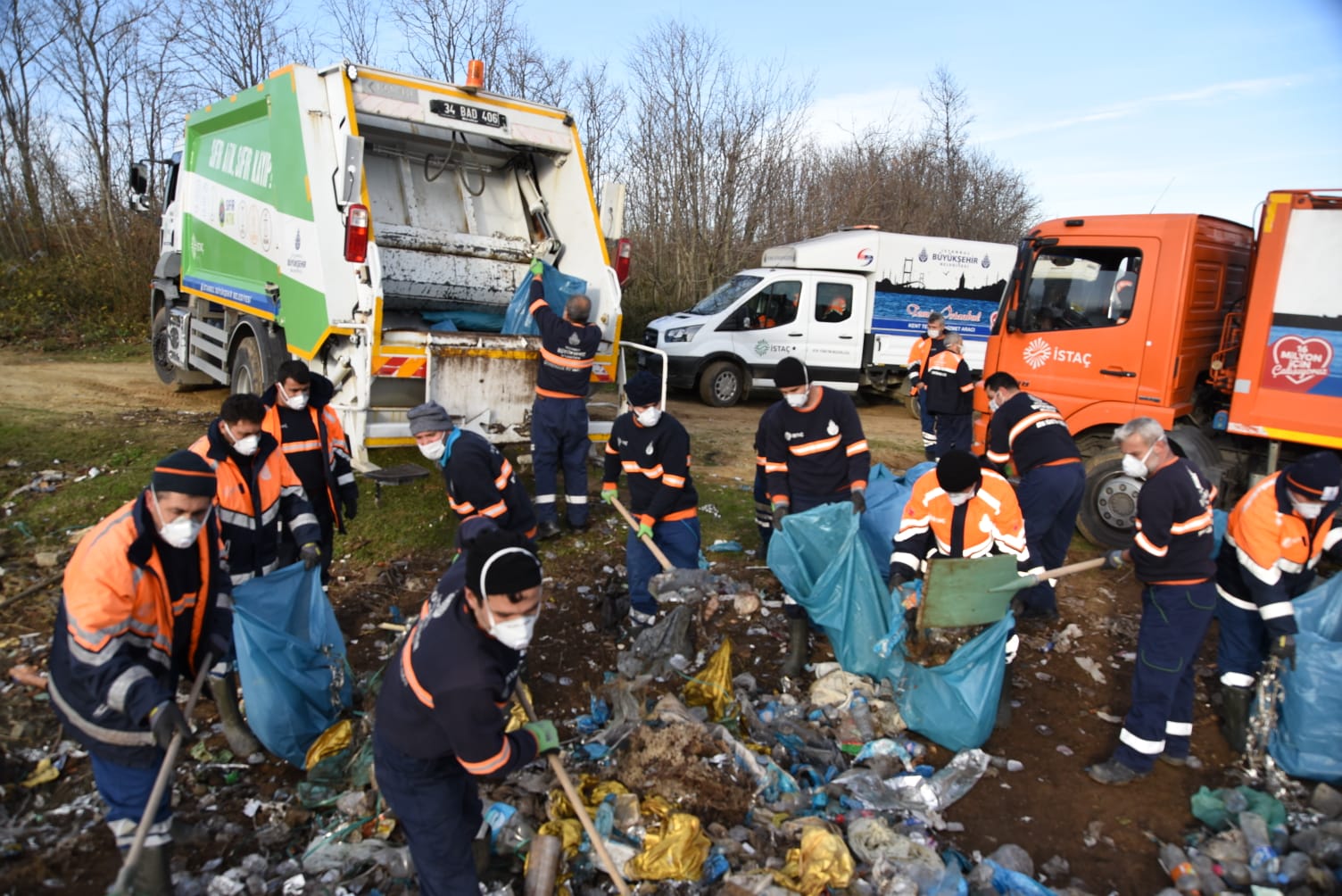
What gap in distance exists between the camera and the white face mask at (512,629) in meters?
2.12

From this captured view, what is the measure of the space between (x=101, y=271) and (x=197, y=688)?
1407 cm

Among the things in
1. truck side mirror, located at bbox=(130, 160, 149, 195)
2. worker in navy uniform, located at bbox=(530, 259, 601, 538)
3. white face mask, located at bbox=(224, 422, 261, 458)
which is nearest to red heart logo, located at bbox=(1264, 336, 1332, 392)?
worker in navy uniform, located at bbox=(530, 259, 601, 538)

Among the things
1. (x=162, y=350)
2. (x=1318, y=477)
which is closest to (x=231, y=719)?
(x=1318, y=477)

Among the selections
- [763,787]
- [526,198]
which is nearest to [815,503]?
[763,787]

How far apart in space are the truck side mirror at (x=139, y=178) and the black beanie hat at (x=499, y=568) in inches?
369

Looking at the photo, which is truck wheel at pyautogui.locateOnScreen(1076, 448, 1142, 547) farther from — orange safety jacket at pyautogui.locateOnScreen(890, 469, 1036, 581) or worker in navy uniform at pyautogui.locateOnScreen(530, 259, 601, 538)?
worker in navy uniform at pyautogui.locateOnScreen(530, 259, 601, 538)

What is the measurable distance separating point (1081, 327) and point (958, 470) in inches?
142

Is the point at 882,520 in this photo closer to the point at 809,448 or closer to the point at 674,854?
the point at 809,448

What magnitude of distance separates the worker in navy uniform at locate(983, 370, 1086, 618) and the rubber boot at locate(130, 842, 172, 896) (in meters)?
4.17

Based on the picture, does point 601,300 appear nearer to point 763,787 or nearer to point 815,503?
point 815,503

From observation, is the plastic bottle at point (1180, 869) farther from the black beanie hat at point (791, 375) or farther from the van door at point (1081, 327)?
the van door at point (1081, 327)

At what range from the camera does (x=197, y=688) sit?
278cm

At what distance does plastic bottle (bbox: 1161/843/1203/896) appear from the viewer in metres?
2.89

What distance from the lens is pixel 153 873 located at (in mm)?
2488
